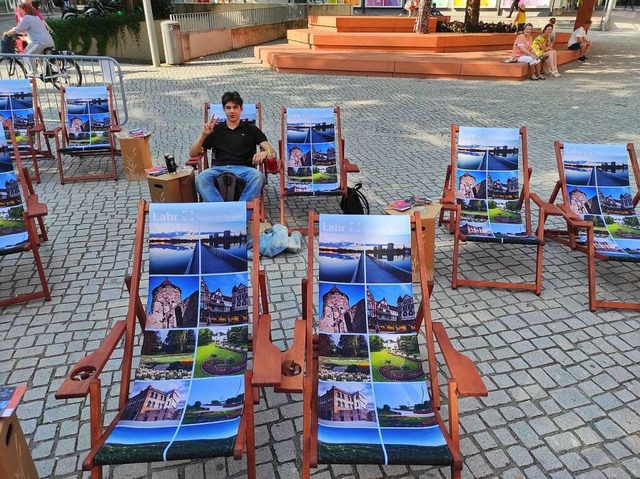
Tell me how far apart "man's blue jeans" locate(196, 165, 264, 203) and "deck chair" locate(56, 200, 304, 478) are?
1937mm

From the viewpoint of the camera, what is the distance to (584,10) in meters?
16.2

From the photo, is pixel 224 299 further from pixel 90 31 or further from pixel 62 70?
pixel 90 31

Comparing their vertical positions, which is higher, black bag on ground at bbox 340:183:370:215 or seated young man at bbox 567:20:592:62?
seated young man at bbox 567:20:592:62

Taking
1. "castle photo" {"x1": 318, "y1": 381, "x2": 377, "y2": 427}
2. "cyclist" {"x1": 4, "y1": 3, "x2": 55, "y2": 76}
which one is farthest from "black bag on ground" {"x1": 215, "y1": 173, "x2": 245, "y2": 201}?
"cyclist" {"x1": 4, "y1": 3, "x2": 55, "y2": 76}

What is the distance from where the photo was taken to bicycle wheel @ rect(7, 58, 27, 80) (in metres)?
11.3

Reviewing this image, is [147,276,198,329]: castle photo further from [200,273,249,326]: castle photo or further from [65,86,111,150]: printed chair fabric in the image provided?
[65,86,111,150]: printed chair fabric

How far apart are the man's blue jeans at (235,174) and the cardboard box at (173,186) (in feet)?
0.83

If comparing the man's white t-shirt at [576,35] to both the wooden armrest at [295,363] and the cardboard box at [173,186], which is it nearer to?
the cardboard box at [173,186]

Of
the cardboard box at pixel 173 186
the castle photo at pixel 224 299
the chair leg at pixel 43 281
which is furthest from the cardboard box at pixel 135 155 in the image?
the castle photo at pixel 224 299

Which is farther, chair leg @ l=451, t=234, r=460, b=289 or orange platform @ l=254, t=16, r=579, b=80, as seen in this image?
orange platform @ l=254, t=16, r=579, b=80

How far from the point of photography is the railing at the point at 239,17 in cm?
1574

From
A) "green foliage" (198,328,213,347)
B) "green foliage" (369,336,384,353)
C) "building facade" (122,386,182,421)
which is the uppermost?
"green foliage" (198,328,213,347)

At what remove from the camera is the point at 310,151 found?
229 inches

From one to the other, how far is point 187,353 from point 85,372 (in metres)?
0.58
